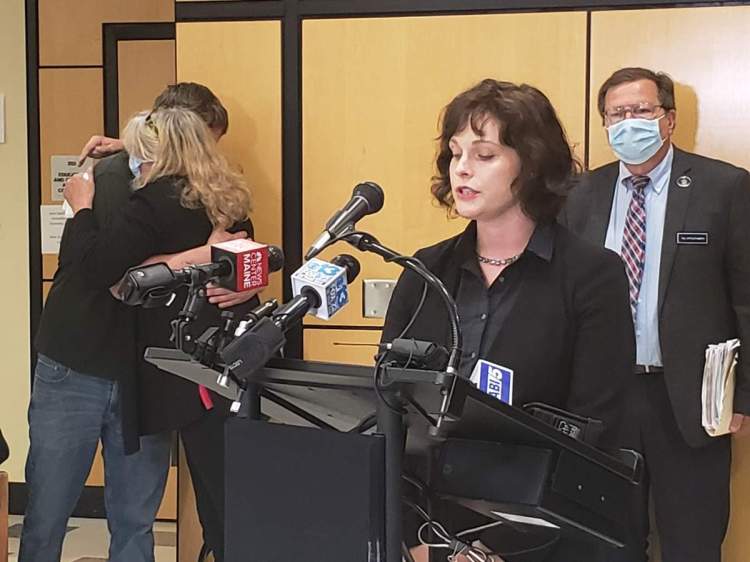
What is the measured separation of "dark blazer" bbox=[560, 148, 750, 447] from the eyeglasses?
219 mm

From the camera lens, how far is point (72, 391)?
9.29 feet

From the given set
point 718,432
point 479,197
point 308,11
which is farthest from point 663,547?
point 308,11

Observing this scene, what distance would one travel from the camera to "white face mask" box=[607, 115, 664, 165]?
2799mm

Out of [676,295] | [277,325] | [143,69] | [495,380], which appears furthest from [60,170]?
[277,325]

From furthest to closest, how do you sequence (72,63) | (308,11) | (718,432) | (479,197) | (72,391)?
(72,63) → (308,11) → (72,391) → (718,432) → (479,197)

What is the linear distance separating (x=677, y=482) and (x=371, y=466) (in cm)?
172

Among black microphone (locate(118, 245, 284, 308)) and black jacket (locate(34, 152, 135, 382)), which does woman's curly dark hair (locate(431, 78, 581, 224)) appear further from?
black jacket (locate(34, 152, 135, 382))

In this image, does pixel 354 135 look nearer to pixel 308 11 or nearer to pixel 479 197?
pixel 308 11

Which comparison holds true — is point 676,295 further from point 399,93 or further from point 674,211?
point 399,93

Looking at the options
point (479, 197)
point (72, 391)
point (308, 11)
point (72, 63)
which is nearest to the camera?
point (479, 197)

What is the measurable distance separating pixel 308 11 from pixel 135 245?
1.05 m

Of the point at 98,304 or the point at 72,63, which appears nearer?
the point at 98,304

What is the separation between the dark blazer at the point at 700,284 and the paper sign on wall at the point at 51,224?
2755mm

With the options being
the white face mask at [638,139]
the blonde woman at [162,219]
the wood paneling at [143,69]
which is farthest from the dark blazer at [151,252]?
the wood paneling at [143,69]
